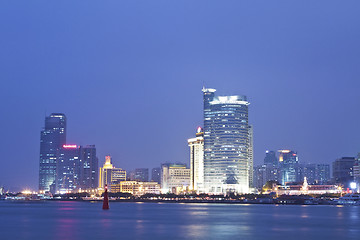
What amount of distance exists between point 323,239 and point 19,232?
4216cm

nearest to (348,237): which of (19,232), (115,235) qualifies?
(115,235)

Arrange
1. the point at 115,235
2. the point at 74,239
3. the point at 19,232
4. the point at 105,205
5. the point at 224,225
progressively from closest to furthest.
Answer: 1. the point at 74,239
2. the point at 115,235
3. the point at 19,232
4. the point at 224,225
5. the point at 105,205

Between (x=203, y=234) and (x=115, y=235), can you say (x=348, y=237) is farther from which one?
(x=115, y=235)

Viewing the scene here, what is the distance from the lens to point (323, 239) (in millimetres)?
73562

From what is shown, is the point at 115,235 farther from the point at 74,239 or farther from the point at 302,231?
the point at 302,231

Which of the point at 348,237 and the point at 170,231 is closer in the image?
the point at 348,237

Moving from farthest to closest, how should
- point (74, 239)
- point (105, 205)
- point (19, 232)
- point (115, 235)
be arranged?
point (105, 205)
point (19, 232)
point (115, 235)
point (74, 239)

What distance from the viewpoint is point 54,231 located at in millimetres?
83375

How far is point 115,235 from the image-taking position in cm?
7662

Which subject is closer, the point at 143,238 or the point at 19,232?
the point at 143,238

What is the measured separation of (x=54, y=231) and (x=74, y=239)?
45.1ft

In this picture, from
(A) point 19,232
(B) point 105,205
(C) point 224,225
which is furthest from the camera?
(B) point 105,205

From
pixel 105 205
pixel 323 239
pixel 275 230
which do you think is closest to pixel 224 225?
pixel 275 230

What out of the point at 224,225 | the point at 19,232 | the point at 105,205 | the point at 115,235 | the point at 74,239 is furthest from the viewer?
the point at 105,205
